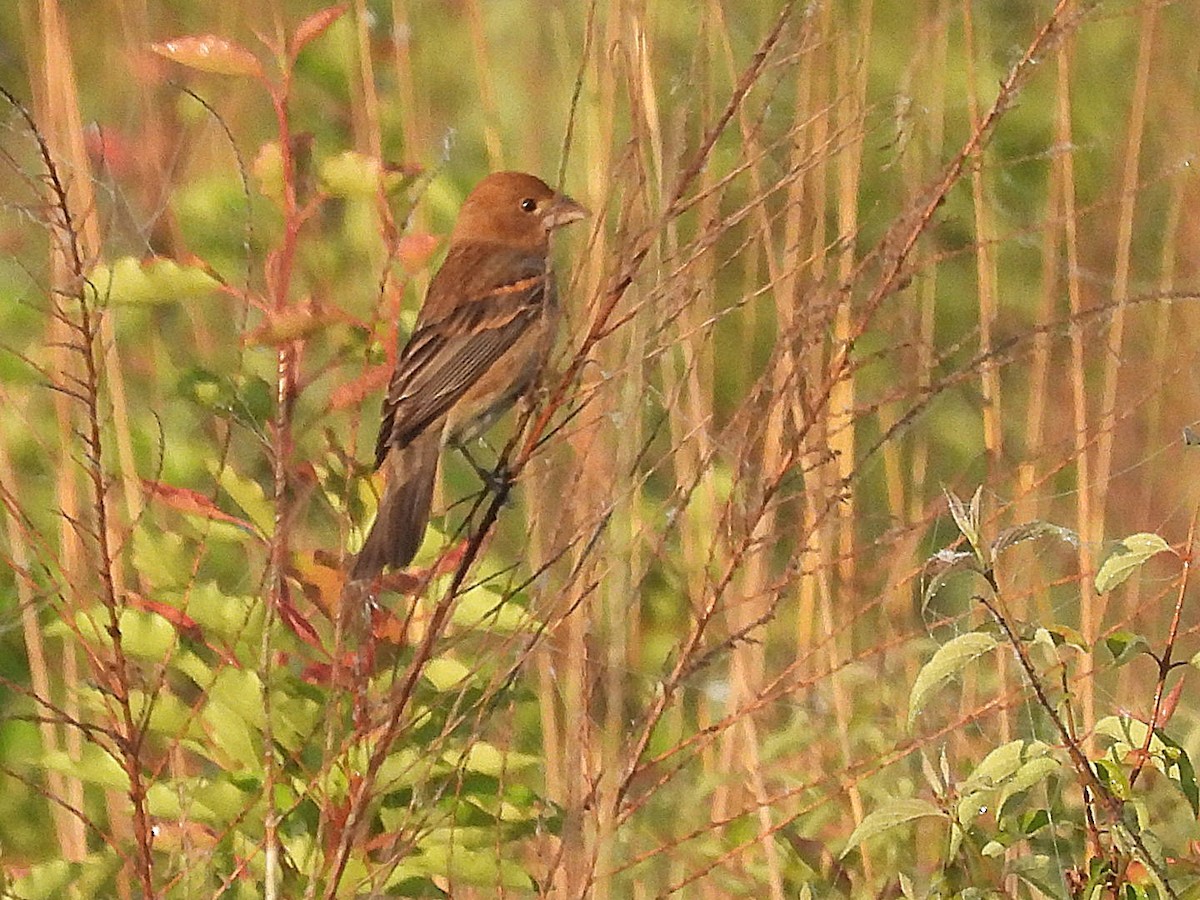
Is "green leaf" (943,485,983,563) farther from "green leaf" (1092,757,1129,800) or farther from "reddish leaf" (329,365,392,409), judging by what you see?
"reddish leaf" (329,365,392,409)

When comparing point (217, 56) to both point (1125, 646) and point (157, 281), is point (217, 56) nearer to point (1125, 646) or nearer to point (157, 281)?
point (157, 281)

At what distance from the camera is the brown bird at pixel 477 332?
298 cm

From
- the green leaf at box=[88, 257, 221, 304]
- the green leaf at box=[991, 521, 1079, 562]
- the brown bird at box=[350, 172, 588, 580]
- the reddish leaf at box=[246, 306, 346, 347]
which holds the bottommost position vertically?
the green leaf at box=[991, 521, 1079, 562]

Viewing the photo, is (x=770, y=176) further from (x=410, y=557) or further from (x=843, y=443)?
(x=410, y=557)

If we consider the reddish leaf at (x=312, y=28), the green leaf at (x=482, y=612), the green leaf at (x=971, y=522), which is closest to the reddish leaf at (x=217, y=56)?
the reddish leaf at (x=312, y=28)

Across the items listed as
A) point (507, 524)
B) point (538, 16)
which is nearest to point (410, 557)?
point (507, 524)

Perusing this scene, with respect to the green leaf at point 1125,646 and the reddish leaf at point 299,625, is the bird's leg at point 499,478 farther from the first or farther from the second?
the green leaf at point 1125,646

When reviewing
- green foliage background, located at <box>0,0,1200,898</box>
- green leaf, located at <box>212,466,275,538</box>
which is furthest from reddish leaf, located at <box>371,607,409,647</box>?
green leaf, located at <box>212,466,275,538</box>

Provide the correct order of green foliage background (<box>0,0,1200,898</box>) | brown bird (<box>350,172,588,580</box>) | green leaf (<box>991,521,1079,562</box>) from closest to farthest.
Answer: green leaf (<box>991,521,1079,562</box>) < green foliage background (<box>0,0,1200,898</box>) < brown bird (<box>350,172,588,580</box>)

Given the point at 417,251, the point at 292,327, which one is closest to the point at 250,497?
the point at 292,327

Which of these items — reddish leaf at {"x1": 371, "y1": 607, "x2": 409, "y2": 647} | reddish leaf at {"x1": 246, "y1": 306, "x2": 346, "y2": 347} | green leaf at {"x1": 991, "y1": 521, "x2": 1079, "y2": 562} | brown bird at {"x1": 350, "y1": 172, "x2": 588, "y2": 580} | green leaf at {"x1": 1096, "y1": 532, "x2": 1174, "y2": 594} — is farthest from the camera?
brown bird at {"x1": 350, "y1": 172, "x2": 588, "y2": 580}

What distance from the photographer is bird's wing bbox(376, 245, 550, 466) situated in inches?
119

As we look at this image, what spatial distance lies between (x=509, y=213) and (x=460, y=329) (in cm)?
35

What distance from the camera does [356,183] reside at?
2.17 m
